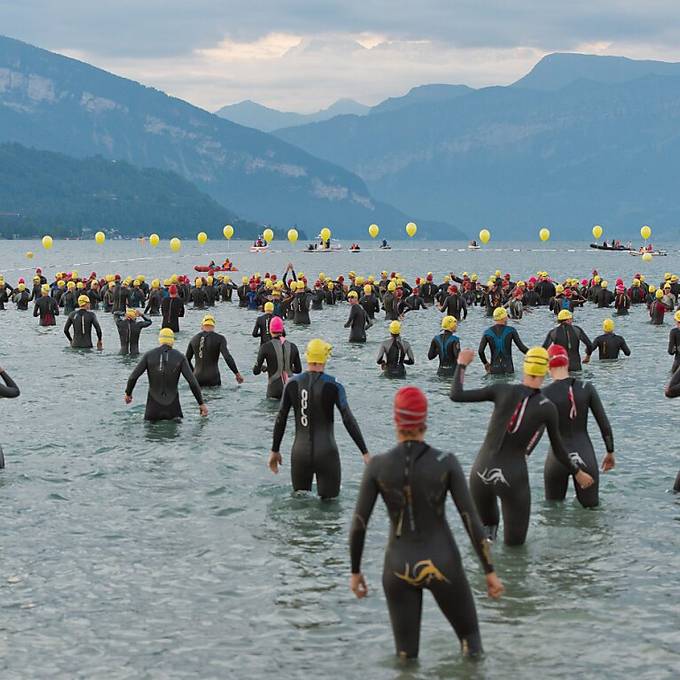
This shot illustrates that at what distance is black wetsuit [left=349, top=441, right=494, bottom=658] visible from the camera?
7895 mm

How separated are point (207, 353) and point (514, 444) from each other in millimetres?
12398

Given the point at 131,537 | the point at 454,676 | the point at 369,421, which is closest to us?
the point at 454,676

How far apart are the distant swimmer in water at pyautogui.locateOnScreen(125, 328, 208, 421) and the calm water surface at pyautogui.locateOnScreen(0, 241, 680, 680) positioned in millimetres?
407

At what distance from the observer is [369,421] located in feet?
70.0

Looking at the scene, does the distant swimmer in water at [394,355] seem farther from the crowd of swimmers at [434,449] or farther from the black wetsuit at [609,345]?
the black wetsuit at [609,345]

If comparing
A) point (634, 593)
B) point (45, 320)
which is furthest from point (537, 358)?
point (45, 320)

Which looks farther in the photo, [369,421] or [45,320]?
[45,320]

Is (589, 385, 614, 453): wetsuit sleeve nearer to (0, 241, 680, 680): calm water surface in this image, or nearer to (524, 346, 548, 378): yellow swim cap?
(0, 241, 680, 680): calm water surface

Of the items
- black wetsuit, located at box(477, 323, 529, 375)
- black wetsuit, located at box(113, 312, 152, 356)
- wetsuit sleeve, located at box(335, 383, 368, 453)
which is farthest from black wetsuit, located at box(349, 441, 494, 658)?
black wetsuit, located at box(113, 312, 152, 356)

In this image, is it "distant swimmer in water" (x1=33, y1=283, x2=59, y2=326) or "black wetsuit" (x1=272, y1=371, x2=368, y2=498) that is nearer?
"black wetsuit" (x1=272, y1=371, x2=368, y2=498)

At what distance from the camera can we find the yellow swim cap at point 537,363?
11.0 meters

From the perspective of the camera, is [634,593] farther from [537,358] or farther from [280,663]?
[280,663]

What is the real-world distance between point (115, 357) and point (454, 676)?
2361cm

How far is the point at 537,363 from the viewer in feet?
36.0
